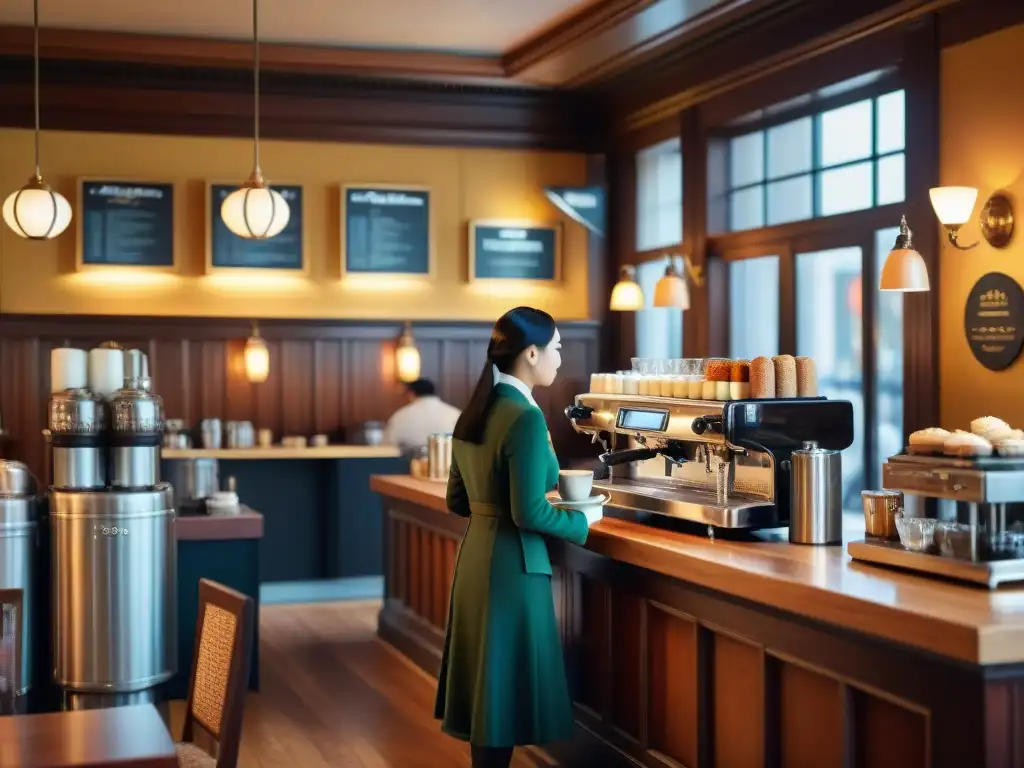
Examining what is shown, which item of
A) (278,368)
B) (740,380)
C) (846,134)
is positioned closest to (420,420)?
(278,368)

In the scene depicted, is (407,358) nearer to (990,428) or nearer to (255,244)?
(255,244)

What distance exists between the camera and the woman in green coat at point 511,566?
4.00 meters

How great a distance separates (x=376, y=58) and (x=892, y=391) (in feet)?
13.4

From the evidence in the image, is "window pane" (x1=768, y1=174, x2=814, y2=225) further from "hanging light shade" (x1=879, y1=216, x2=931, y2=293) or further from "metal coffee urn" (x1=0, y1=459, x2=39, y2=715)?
"metal coffee urn" (x1=0, y1=459, x2=39, y2=715)

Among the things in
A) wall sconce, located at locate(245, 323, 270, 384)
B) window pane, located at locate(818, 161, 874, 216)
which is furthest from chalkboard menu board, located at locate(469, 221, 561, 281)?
window pane, located at locate(818, 161, 874, 216)

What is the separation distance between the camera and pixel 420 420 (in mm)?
8633

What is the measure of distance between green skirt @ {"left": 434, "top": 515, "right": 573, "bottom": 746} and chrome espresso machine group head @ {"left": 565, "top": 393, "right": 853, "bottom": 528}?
58cm

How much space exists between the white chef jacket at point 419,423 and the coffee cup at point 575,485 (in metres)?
4.32

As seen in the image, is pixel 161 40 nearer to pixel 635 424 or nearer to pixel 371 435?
pixel 371 435

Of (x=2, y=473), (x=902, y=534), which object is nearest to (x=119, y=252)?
(x=2, y=473)

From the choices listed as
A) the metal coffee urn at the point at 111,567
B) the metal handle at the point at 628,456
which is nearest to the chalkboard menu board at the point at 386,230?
the metal coffee urn at the point at 111,567

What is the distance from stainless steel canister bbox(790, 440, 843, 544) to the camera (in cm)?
394

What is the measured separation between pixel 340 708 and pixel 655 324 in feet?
14.1

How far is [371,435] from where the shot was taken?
8.90 metres
